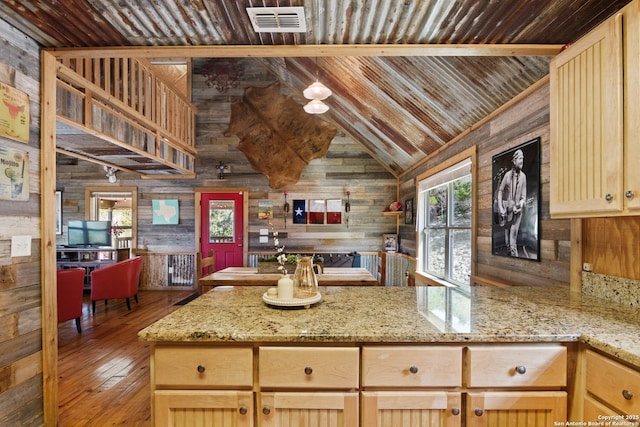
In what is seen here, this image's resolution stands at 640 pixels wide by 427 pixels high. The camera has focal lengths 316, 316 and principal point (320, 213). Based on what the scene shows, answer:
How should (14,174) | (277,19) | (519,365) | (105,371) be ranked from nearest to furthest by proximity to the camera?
(519,365), (277,19), (14,174), (105,371)

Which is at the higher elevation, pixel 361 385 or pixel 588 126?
pixel 588 126

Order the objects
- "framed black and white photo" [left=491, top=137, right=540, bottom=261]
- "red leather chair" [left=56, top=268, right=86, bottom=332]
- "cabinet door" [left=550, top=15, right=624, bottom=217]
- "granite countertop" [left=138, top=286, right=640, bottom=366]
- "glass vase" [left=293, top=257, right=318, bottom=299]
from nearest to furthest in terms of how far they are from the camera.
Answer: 1. "granite countertop" [left=138, top=286, right=640, bottom=366]
2. "cabinet door" [left=550, top=15, right=624, bottom=217]
3. "glass vase" [left=293, top=257, right=318, bottom=299]
4. "framed black and white photo" [left=491, top=137, right=540, bottom=261]
5. "red leather chair" [left=56, top=268, right=86, bottom=332]

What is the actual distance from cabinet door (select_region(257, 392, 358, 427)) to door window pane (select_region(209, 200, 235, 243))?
504cm

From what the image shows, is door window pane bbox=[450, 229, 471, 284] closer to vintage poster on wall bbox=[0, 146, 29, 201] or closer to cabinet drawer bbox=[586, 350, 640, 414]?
cabinet drawer bbox=[586, 350, 640, 414]

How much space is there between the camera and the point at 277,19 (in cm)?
160

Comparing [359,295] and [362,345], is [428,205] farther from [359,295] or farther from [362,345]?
[362,345]

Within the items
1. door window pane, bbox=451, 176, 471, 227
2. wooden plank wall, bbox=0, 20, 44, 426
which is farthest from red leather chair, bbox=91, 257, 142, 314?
door window pane, bbox=451, 176, 471, 227

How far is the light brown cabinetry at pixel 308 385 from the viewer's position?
126 cm

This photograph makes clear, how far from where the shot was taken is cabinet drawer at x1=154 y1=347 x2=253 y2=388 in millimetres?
1271

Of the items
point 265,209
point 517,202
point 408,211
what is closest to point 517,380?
point 517,202

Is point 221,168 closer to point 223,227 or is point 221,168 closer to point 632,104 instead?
point 223,227

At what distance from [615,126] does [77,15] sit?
2.59m

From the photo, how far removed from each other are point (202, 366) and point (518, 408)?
1270 millimetres

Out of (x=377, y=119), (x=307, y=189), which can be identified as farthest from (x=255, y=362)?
(x=307, y=189)
